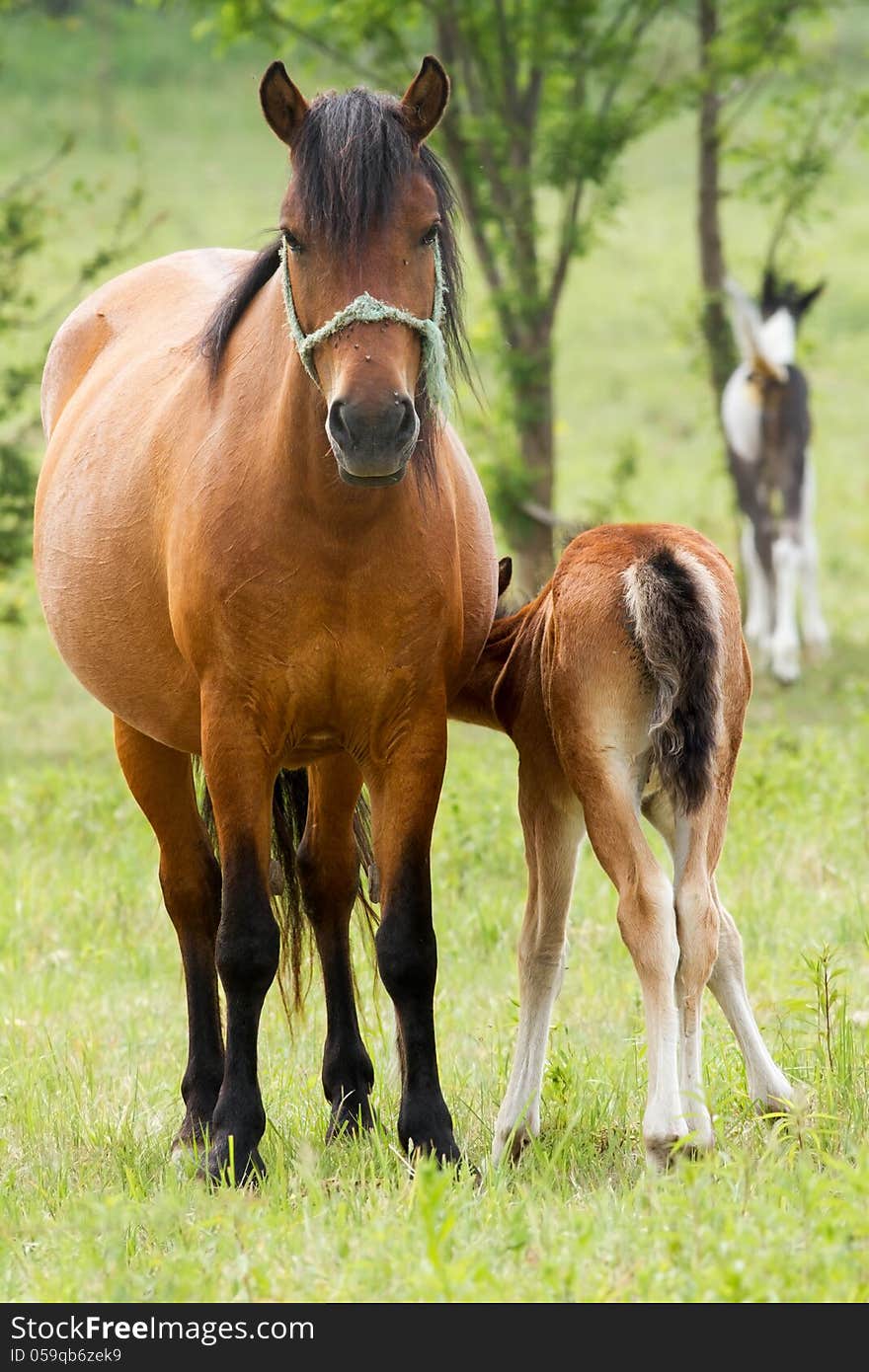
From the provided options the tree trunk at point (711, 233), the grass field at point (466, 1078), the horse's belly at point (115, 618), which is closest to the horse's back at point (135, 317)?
the grass field at point (466, 1078)

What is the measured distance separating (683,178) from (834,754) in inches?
980

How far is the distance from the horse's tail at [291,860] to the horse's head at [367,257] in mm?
1625

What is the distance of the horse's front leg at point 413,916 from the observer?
4.00 metres

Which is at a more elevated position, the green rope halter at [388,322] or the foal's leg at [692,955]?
the green rope halter at [388,322]

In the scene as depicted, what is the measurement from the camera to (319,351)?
360 centimetres

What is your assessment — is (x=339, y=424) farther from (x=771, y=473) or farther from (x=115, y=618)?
(x=771, y=473)

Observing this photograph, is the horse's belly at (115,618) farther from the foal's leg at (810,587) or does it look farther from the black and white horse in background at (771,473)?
the foal's leg at (810,587)

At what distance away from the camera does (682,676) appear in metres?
3.77

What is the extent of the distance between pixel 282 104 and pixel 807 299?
9.01 meters

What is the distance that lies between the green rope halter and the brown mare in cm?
60

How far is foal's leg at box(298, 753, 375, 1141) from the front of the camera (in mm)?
4727

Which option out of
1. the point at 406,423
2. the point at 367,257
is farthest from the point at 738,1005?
the point at 367,257

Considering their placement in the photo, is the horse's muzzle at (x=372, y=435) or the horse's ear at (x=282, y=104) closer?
the horse's muzzle at (x=372, y=435)

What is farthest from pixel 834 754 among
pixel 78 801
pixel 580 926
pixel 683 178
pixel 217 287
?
pixel 683 178
